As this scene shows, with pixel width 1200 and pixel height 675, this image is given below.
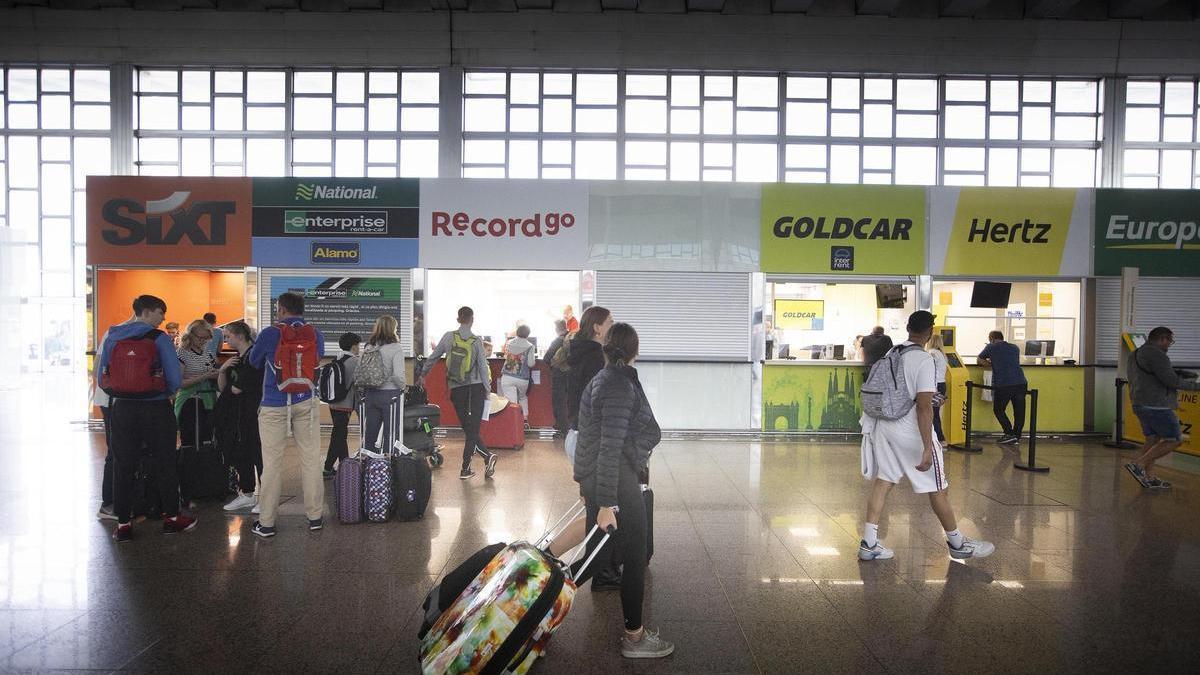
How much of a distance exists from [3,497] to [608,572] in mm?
6022

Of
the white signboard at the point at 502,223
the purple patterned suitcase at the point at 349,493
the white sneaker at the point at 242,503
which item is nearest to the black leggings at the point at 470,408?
the purple patterned suitcase at the point at 349,493

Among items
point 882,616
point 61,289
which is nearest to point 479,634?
point 882,616

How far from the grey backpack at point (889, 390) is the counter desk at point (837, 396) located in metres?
6.50

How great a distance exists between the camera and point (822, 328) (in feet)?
40.1

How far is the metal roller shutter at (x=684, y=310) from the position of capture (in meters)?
11.6

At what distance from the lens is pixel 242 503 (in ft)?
21.6

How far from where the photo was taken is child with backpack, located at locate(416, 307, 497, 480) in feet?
26.3

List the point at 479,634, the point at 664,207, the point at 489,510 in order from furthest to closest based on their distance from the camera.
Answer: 1. the point at 664,207
2. the point at 489,510
3. the point at 479,634

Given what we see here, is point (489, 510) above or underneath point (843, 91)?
underneath

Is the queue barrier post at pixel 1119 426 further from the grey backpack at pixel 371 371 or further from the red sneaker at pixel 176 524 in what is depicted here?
the red sneaker at pixel 176 524

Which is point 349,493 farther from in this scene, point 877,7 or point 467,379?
point 877,7

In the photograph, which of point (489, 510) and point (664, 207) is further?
point (664, 207)

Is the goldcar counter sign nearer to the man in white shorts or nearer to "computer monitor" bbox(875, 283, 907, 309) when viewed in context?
"computer monitor" bbox(875, 283, 907, 309)

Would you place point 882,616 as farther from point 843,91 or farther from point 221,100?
point 221,100
